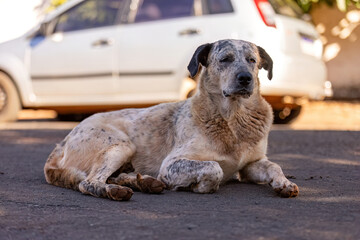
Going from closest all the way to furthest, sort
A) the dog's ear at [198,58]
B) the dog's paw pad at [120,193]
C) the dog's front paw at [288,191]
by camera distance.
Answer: the dog's paw pad at [120,193] → the dog's front paw at [288,191] → the dog's ear at [198,58]

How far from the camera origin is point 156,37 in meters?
9.26

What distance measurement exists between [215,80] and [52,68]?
17.2 feet

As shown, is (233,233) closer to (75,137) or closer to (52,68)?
(75,137)

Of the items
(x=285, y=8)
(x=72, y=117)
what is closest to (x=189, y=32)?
→ (x=285, y=8)

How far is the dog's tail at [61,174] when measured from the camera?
4969 millimetres

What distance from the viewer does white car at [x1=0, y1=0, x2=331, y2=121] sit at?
29.6ft

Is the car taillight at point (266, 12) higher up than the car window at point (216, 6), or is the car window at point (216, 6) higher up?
the car window at point (216, 6)

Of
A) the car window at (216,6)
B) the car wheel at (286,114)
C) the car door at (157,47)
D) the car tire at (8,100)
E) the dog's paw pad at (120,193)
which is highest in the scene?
the car window at (216,6)

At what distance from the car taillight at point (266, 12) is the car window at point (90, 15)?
6.44ft

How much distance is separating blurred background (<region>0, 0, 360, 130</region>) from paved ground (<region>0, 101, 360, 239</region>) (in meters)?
3.13

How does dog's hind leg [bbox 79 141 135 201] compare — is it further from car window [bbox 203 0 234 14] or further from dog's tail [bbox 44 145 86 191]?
car window [bbox 203 0 234 14]

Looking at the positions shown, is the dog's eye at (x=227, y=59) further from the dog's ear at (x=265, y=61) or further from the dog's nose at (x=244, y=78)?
the dog's ear at (x=265, y=61)

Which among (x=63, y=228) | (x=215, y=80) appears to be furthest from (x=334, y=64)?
(x=63, y=228)

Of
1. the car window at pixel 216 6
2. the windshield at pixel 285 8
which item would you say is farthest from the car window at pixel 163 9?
the windshield at pixel 285 8
